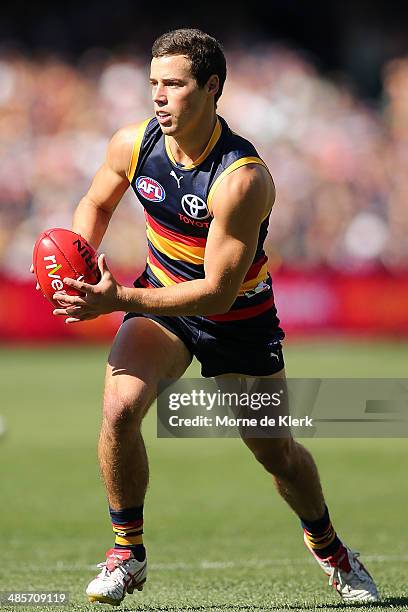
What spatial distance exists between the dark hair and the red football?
955mm

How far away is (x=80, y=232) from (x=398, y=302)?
1608 centimetres

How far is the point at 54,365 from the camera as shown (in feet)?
64.2

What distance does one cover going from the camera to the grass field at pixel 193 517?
6371mm

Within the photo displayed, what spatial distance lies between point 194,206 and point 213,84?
23.2 inches

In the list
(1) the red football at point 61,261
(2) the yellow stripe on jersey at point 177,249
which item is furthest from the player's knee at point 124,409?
(2) the yellow stripe on jersey at point 177,249

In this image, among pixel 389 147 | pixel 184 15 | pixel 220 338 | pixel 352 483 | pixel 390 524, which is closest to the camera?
pixel 220 338

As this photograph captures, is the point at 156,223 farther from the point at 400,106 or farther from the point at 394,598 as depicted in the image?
the point at 400,106

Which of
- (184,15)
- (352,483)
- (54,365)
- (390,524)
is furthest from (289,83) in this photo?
(390,524)

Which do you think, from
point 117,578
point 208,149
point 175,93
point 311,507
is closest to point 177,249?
point 208,149

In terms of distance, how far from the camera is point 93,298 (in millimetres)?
5309

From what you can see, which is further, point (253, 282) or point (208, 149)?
point (253, 282)

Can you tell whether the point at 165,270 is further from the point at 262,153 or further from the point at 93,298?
the point at 262,153

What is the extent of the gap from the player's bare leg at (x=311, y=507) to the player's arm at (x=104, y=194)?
48.0 inches

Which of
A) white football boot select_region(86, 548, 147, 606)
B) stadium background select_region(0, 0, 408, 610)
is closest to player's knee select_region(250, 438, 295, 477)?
white football boot select_region(86, 548, 147, 606)
